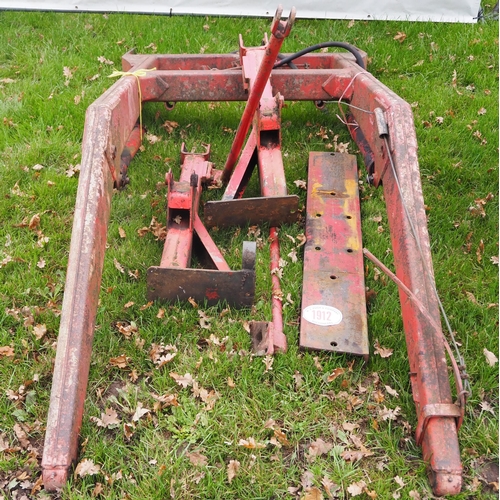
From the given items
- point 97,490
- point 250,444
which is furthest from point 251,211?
point 97,490

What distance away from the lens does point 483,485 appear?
262cm

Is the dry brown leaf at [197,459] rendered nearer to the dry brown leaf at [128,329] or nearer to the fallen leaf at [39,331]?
the dry brown leaf at [128,329]

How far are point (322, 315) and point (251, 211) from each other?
0.91 meters

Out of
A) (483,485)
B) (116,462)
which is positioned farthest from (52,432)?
(483,485)

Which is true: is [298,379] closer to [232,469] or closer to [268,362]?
[268,362]

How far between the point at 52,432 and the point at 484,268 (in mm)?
2852

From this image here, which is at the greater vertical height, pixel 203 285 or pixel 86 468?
pixel 203 285

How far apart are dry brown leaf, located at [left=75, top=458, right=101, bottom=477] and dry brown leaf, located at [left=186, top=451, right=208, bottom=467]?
42cm

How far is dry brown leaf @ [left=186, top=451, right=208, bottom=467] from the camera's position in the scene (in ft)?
8.78

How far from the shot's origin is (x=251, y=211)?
384 cm

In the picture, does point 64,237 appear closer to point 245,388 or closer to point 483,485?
point 245,388

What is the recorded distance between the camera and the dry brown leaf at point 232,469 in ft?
8.58

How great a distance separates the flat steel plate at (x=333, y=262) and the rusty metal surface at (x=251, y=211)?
0.21 meters

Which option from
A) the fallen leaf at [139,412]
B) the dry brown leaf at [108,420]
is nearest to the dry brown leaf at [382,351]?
the fallen leaf at [139,412]
